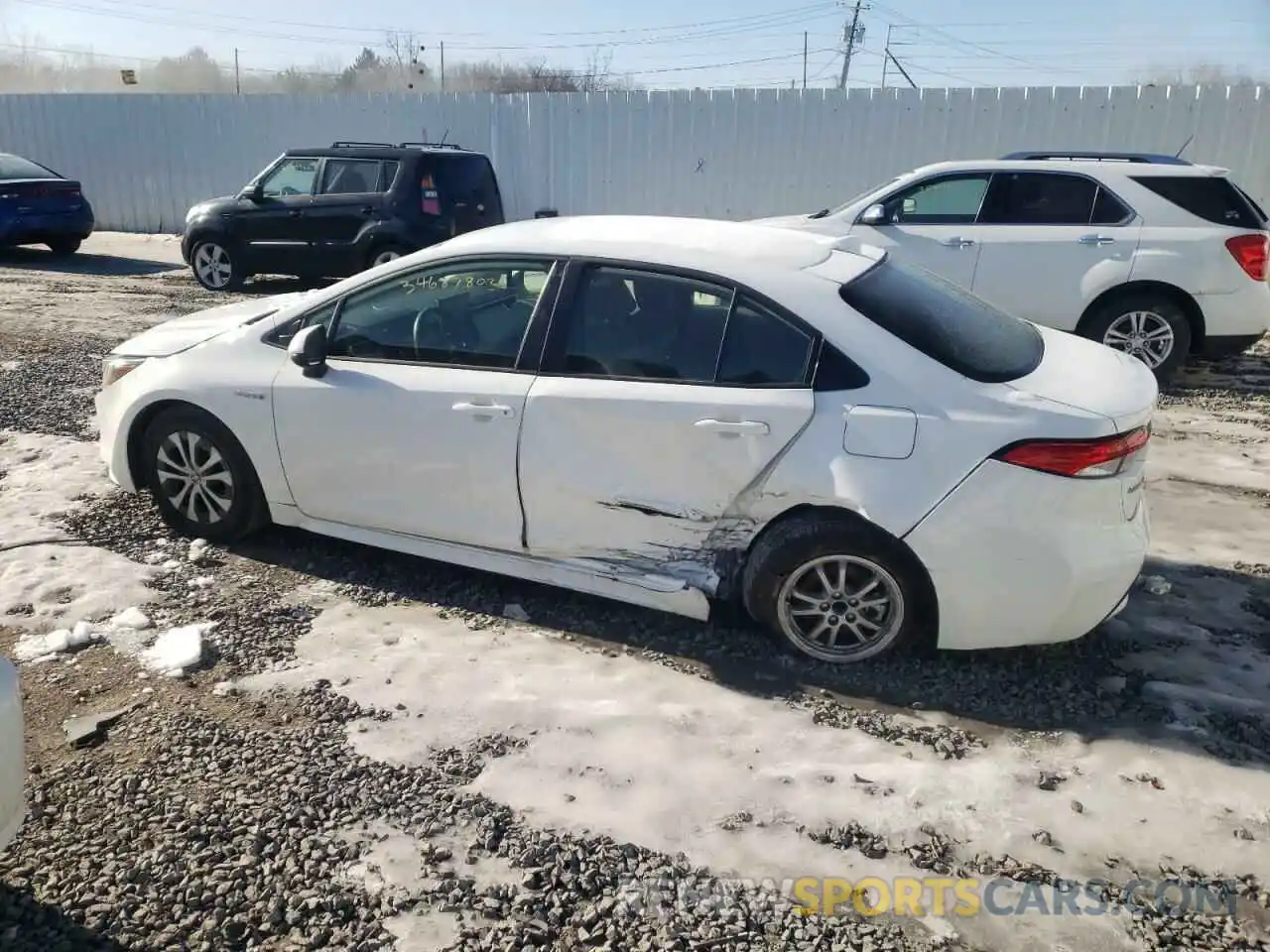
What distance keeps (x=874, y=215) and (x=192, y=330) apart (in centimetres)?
594

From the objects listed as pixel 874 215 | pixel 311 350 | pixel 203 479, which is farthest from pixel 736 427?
pixel 874 215

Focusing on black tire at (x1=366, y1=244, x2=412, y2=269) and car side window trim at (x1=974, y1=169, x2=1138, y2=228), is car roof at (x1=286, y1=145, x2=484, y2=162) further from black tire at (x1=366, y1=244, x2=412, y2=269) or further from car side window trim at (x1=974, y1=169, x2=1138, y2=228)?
car side window trim at (x1=974, y1=169, x2=1138, y2=228)

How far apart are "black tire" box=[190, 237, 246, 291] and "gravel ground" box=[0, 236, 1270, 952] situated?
857cm

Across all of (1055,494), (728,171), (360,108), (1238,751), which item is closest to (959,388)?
(1055,494)

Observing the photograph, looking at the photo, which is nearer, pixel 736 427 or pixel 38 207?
pixel 736 427

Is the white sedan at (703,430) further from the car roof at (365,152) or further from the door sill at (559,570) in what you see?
the car roof at (365,152)

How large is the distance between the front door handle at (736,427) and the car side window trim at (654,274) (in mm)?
146

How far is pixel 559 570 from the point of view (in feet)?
14.2

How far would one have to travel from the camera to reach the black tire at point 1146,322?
843 centimetres

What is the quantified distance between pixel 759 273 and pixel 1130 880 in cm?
239

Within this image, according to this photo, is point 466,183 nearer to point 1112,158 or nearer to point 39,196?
point 39,196

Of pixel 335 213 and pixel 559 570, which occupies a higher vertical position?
pixel 335 213

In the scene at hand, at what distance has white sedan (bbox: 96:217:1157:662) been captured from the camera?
369 centimetres

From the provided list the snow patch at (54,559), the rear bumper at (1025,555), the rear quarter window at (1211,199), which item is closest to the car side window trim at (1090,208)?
the rear quarter window at (1211,199)
